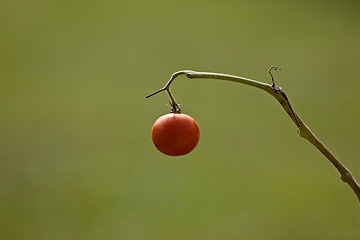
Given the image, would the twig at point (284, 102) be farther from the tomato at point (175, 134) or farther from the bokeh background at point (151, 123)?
the bokeh background at point (151, 123)

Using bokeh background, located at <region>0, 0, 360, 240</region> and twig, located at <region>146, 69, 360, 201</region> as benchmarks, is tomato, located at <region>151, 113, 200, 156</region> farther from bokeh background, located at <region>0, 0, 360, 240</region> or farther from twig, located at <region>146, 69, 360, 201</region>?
bokeh background, located at <region>0, 0, 360, 240</region>

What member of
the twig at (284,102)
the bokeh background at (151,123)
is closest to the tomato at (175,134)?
the twig at (284,102)

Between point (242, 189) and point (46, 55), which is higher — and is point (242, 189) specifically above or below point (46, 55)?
below

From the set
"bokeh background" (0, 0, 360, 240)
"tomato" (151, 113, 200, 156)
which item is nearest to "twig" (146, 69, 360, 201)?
"tomato" (151, 113, 200, 156)

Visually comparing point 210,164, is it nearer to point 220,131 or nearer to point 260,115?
point 220,131

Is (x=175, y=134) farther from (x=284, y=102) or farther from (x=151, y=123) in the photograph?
(x=151, y=123)

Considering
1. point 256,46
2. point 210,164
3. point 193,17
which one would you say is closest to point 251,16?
point 256,46
